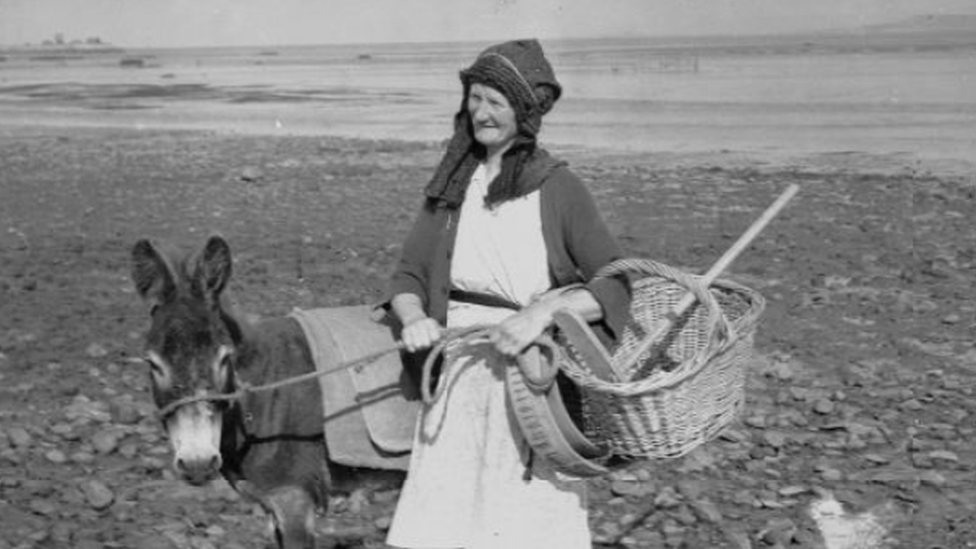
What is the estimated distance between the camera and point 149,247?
434 centimetres

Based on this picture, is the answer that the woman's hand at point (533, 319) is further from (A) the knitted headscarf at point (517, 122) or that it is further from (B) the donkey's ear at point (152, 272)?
(B) the donkey's ear at point (152, 272)

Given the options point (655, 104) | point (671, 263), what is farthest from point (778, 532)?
point (655, 104)

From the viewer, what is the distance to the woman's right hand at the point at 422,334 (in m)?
4.25

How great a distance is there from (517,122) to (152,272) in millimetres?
1415

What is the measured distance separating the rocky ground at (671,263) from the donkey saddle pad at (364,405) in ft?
5.58

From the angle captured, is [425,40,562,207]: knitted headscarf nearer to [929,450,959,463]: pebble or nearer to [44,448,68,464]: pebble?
[44,448,68,464]: pebble

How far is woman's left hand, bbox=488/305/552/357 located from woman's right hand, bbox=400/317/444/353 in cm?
26

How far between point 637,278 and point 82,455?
3.79m

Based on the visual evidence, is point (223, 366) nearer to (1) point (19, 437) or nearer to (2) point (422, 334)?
(2) point (422, 334)

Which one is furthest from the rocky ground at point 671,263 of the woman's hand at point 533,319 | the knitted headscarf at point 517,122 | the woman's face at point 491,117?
the woman's face at point 491,117

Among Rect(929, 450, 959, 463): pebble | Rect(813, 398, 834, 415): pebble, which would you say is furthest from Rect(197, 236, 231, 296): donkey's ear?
Rect(813, 398, 834, 415): pebble

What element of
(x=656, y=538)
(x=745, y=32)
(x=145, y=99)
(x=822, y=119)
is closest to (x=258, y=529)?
(x=656, y=538)

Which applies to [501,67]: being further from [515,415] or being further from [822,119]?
[822,119]

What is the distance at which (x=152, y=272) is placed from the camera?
4.40m
